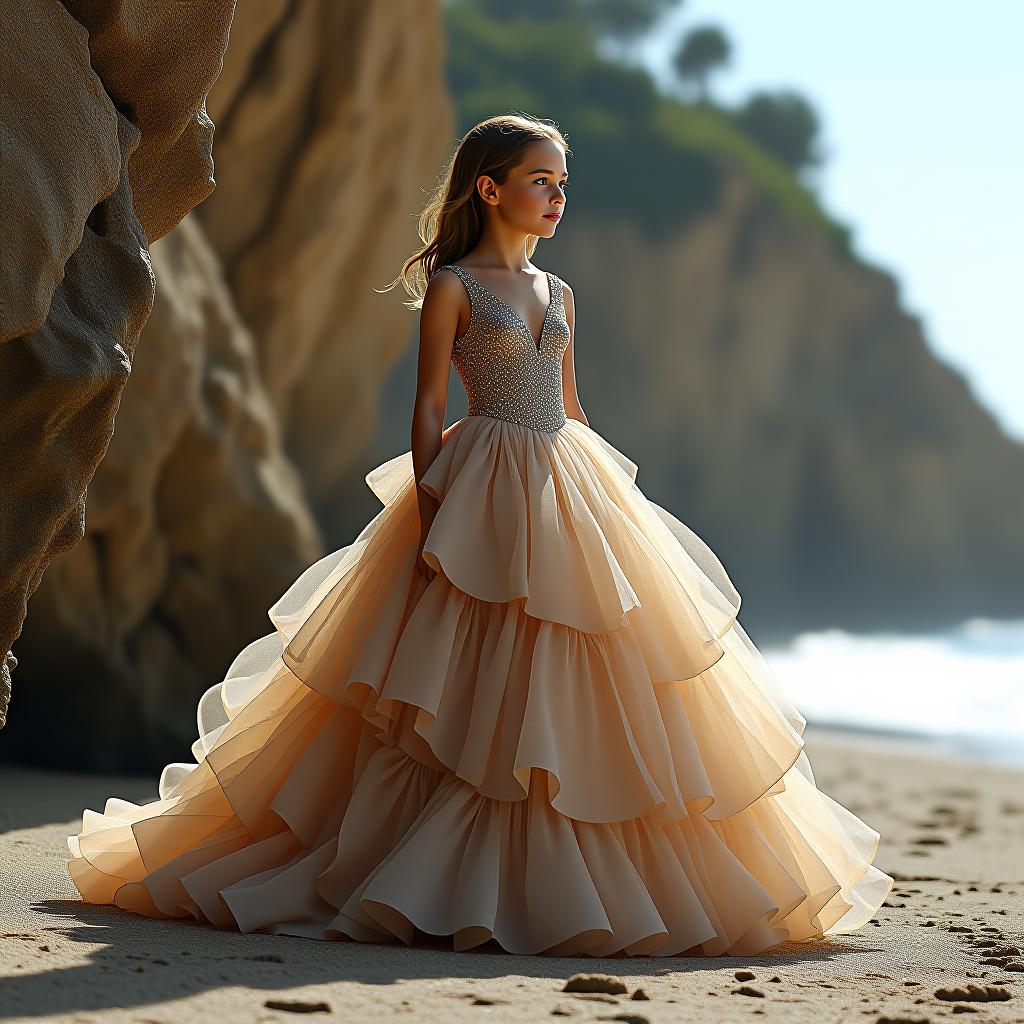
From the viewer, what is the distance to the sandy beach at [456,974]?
2.34 m

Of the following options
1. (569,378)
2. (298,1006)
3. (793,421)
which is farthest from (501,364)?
(793,421)

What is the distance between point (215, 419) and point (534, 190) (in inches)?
137

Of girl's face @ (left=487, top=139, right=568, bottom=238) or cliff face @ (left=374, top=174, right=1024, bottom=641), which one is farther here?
cliff face @ (left=374, top=174, right=1024, bottom=641)

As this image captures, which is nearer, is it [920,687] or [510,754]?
[510,754]

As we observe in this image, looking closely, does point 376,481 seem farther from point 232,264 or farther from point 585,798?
point 232,264

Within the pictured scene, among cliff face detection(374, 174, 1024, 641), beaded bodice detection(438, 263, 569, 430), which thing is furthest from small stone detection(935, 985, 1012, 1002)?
cliff face detection(374, 174, 1024, 641)

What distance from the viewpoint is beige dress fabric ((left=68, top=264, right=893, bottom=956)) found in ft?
9.80

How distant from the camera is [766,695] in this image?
332 centimetres

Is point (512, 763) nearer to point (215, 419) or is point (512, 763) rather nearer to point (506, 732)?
point (506, 732)

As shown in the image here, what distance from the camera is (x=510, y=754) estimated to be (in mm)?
3045

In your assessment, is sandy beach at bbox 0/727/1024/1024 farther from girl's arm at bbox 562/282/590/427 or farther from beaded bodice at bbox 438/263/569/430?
girl's arm at bbox 562/282/590/427

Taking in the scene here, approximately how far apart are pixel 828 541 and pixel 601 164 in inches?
330

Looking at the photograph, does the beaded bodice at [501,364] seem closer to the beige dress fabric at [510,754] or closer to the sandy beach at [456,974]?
the beige dress fabric at [510,754]

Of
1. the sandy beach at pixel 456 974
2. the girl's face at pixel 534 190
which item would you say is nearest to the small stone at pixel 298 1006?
the sandy beach at pixel 456 974
